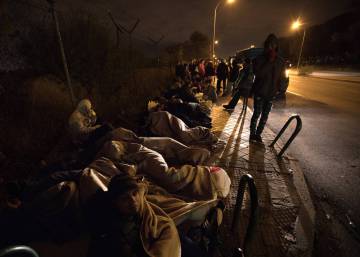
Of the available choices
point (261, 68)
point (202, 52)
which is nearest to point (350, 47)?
point (202, 52)

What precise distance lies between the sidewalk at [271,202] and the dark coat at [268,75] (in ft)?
3.84

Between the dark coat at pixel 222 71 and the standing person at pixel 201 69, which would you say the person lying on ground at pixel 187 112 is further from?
the standing person at pixel 201 69

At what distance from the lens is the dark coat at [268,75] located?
14.1 feet

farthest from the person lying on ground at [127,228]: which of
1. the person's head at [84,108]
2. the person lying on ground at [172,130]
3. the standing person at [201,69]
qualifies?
the standing person at [201,69]

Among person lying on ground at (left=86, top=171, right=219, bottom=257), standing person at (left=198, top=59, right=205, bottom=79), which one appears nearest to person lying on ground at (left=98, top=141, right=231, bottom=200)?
person lying on ground at (left=86, top=171, right=219, bottom=257)

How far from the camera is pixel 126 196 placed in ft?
5.57

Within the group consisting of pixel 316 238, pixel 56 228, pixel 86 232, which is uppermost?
pixel 56 228

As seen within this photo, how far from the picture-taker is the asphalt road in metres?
3.00

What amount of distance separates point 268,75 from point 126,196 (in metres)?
3.89

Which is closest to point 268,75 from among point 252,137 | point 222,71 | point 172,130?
point 252,137

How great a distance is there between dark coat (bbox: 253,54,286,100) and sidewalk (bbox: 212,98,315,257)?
1.17 metres

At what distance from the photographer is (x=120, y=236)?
161 centimetres

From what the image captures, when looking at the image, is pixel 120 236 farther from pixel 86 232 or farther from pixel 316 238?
pixel 316 238

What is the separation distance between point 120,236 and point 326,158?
425 cm
